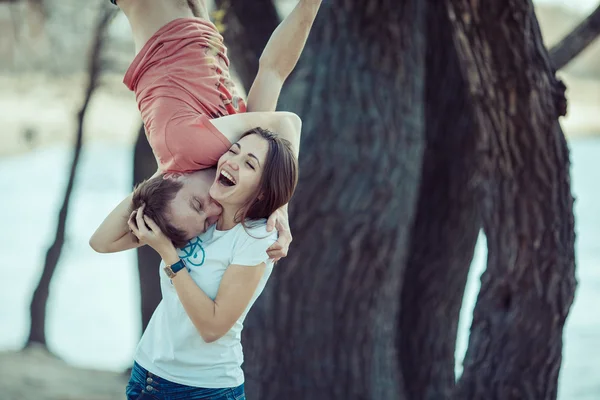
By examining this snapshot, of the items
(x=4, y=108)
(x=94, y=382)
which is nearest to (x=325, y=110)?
(x=94, y=382)

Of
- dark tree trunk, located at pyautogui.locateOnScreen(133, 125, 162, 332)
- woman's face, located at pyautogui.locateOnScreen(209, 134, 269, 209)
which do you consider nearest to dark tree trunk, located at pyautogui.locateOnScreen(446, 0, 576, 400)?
woman's face, located at pyautogui.locateOnScreen(209, 134, 269, 209)

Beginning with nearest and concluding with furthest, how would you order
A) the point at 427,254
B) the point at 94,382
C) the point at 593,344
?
1. the point at 427,254
2. the point at 94,382
3. the point at 593,344

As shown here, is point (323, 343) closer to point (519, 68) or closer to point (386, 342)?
point (386, 342)

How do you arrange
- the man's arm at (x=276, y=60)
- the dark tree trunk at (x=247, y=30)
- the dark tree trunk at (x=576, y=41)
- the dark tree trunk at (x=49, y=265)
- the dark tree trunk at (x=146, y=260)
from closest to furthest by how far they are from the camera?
1. the man's arm at (x=276, y=60)
2. the dark tree trunk at (x=576, y=41)
3. the dark tree trunk at (x=247, y=30)
4. the dark tree trunk at (x=146, y=260)
5. the dark tree trunk at (x=49, y=265)

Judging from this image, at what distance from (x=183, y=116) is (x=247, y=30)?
2.17 meters

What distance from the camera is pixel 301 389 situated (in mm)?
3922

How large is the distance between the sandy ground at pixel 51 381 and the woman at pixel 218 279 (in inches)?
182

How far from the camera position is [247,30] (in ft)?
14.4

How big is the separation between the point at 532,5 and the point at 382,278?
130cm

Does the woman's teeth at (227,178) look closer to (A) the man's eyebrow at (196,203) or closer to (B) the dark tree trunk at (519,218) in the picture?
(A) the man's eyebrow at (196,203)

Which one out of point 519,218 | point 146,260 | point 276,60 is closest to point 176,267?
point 276,60

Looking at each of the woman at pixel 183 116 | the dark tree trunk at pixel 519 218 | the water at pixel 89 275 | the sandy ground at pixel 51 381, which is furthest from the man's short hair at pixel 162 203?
the water at pixel 89 275

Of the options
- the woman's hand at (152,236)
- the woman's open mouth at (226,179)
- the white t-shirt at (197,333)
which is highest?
the woman's open mouth at (226,179)

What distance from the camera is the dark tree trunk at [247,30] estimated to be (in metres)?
4.39
